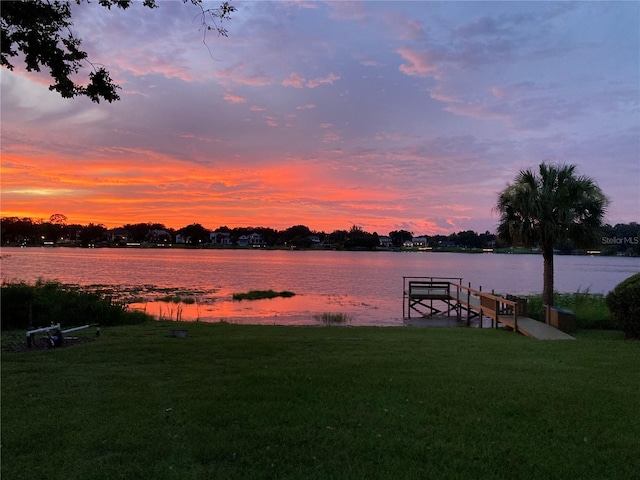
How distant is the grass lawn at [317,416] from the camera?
4.60 metres

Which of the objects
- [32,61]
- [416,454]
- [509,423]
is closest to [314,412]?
[416,454]

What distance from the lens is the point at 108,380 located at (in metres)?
7.57

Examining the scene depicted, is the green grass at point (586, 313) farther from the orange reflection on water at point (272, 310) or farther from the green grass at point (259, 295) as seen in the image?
the green grass at point (259, 295)

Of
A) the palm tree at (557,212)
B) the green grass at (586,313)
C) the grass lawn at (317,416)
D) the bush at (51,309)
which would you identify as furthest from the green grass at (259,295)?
the grass lawn at (317,416)

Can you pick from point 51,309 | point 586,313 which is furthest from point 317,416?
point 586,313

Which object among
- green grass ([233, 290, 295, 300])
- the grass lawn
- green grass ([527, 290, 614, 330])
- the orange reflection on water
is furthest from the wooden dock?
green grass ([233, 290, 295, 300])

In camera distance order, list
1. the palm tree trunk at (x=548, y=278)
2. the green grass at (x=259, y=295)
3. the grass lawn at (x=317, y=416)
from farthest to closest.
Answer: the green grass at (x=259, y=295) < the palm tree trunk at (x=548, y=278) < the grass lawn at (x=317, y=416)

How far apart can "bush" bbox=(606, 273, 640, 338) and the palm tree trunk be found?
5.04 meters

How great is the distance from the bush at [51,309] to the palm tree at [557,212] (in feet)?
54.8

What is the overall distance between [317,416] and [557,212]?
16.9 metres

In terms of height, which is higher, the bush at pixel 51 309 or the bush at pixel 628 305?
the bush at pixel 628 305

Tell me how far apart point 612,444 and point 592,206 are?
53.9 ft

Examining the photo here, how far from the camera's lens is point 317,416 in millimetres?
5844

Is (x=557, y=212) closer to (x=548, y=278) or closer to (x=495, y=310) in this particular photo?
(x=548, y=278)
